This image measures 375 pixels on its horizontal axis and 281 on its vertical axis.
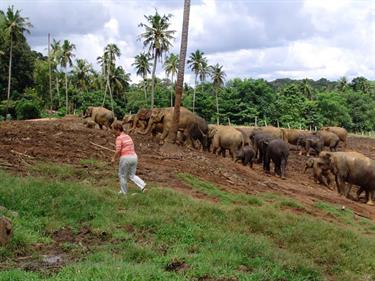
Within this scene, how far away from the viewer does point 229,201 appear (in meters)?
14.0

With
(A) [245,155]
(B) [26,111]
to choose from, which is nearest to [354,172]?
(A) [245,155]

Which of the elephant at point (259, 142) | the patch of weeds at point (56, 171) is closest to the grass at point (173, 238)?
the patch of weeds at point (56, 171)

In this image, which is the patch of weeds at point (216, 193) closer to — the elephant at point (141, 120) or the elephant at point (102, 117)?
the elephant at point (141, 120)

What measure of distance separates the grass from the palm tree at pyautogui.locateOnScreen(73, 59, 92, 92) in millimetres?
66297

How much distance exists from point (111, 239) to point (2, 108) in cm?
4583

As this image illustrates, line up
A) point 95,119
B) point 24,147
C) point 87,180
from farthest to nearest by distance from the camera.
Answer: point 95,119
point 24,147
point 87,180

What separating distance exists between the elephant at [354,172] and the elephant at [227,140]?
5.50m

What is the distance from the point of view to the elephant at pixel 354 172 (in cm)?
1952

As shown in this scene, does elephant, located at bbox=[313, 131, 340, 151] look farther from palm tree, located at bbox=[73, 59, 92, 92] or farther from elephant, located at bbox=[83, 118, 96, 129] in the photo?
palm tree, located at bbox=[73, 59, 92, 92]

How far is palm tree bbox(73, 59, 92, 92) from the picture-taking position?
253ft

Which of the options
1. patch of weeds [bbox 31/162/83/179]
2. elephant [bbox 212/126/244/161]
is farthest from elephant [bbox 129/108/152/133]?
patch of weeds [bbox 31/162/83/179]

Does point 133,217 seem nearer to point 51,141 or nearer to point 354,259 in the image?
point 354,259

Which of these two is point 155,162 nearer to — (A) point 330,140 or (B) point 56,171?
(B) point 56,171

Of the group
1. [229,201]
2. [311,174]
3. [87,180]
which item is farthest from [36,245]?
[311,174]
